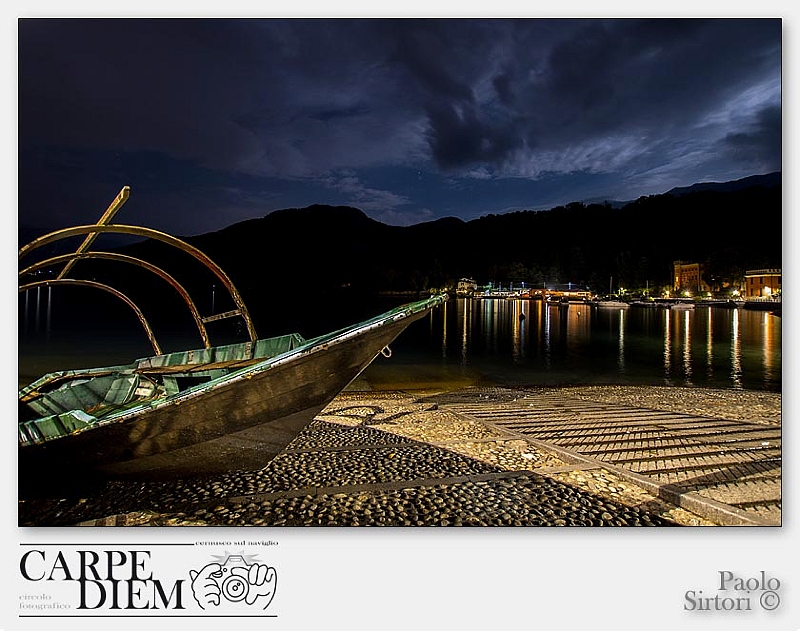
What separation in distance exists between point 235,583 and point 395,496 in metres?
1.07

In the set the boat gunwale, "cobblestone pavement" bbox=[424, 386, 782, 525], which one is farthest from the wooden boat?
"cobblestone pavement" bbox=[424, 386, 782, 525]

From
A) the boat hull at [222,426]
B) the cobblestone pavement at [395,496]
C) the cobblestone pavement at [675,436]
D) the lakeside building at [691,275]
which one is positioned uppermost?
the lakeside building at [691,275]

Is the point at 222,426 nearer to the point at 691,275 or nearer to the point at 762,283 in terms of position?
the point at 762,283

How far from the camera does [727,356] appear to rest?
977 centimetres

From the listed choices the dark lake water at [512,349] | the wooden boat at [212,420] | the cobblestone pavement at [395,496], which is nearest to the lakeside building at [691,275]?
the dark lake water at [512,349]

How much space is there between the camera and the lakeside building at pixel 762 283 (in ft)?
12.1

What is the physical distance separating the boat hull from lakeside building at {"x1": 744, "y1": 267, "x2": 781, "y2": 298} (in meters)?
2.88

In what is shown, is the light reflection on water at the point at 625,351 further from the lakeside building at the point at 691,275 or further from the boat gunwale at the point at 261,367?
the boat gunwale at the point at 261,367

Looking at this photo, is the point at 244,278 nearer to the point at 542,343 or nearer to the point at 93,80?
the point at 93,80

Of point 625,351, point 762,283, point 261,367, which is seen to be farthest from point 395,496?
point 625,351

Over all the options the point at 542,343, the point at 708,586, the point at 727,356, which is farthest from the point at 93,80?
the point at 542,343

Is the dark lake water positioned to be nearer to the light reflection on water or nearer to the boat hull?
the light reflection on water

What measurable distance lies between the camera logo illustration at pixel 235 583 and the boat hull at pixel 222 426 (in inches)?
21.5

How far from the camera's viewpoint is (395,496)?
116 inches
